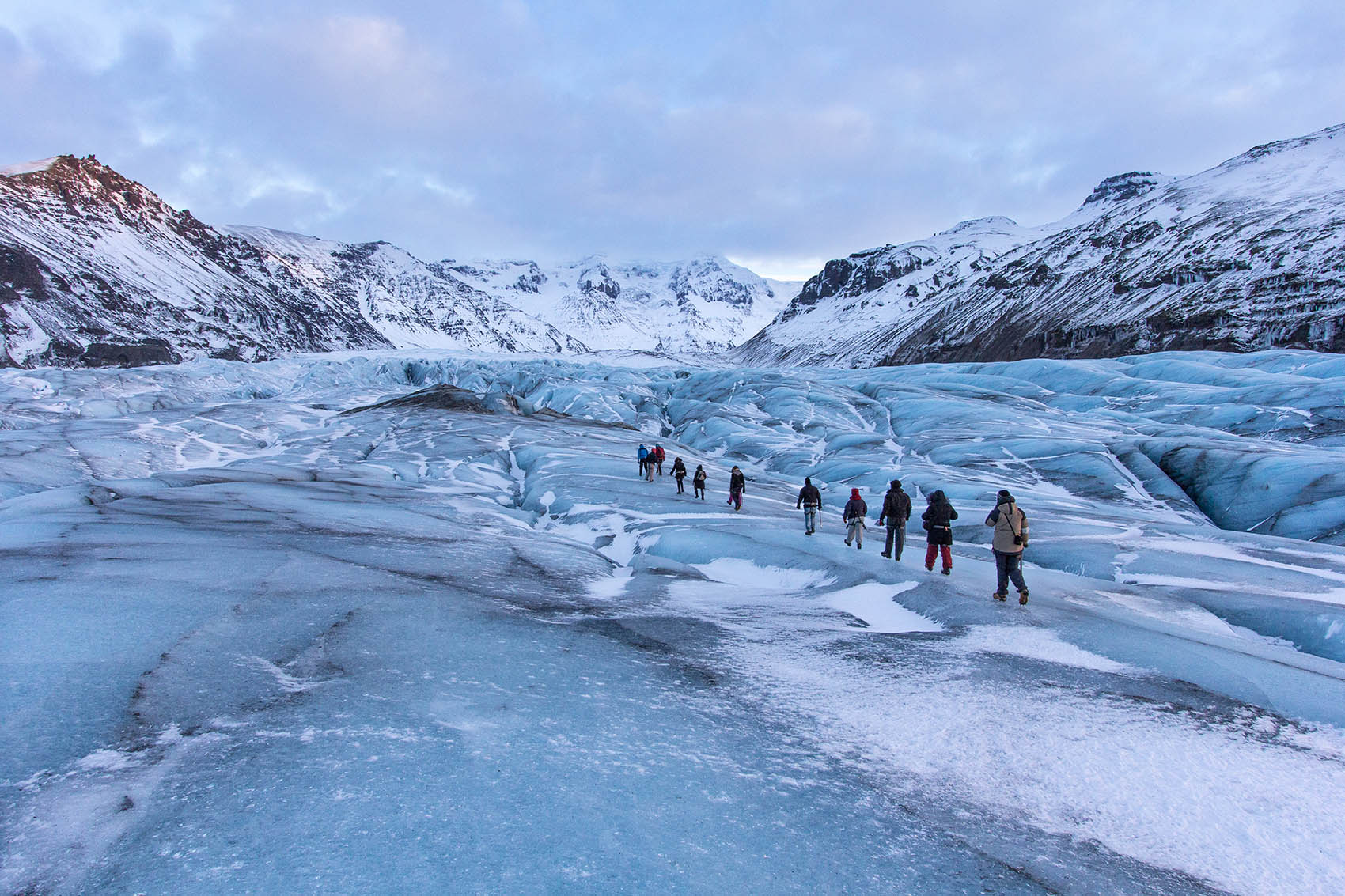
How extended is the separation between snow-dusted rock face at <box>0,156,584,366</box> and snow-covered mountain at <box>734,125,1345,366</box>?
145 meters

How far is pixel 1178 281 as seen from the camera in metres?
94.1

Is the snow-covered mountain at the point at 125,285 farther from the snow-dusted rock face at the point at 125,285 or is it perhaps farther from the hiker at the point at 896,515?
the hiker at the point at 896,515

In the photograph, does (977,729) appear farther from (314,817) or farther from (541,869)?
(314,817)

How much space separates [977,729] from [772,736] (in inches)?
72.9

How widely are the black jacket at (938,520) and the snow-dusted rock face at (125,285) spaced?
13815 cm

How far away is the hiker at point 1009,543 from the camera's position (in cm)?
977

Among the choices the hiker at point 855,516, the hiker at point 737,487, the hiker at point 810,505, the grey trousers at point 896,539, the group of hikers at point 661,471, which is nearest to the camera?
the grey trousers at point 896,539

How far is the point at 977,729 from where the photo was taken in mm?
5590

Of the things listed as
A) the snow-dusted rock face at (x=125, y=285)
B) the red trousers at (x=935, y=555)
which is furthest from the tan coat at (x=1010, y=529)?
the snow-dusted rock face at (x=125, y=285)

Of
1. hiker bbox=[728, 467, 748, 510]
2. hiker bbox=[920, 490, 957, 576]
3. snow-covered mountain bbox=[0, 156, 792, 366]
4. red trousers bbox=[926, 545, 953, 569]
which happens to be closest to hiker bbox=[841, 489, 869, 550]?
red trousers bbox=[926, 545, 953, 569]

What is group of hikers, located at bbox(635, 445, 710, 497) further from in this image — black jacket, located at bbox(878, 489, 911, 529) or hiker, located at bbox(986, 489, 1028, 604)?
hiker, located at bbox(986, 489, 1028, 604)

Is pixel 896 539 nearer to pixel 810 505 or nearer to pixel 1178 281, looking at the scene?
pixel 810 505

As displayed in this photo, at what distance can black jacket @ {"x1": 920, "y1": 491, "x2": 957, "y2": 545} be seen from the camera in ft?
38.6

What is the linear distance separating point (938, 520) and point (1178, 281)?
111 m
